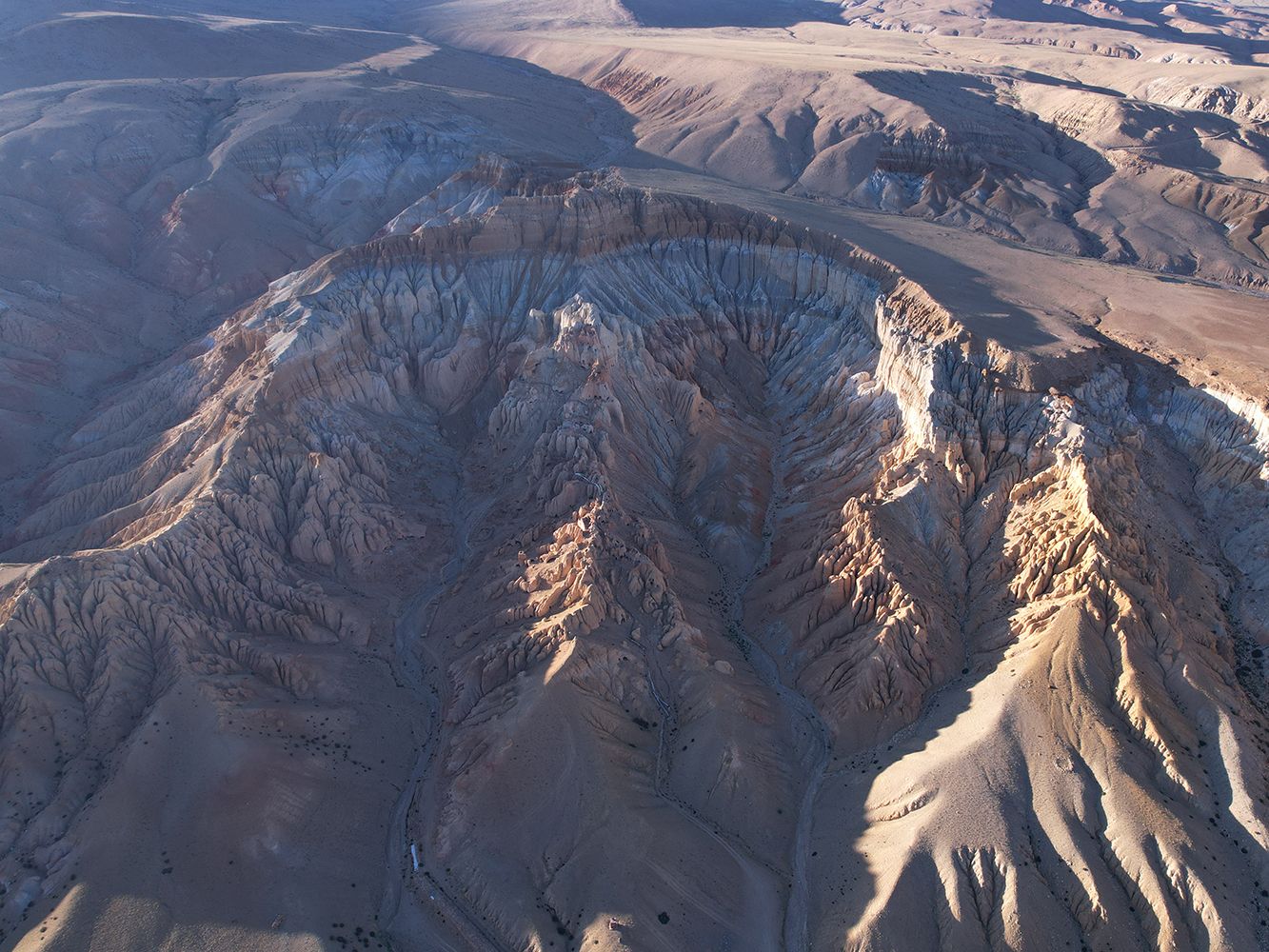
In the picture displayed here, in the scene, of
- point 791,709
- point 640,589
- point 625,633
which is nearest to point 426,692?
point 625,633

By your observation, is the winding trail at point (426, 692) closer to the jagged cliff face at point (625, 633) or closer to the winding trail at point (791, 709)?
the jagged cliff face at point (625, 633)

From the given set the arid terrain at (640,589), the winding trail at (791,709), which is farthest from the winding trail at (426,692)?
the winding trail at (791,709)

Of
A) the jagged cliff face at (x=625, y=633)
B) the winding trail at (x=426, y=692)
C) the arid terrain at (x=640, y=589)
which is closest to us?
the jagged cliff face at (x=625, y=633)

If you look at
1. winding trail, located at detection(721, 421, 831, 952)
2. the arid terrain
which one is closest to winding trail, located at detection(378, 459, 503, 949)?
the arid terrain

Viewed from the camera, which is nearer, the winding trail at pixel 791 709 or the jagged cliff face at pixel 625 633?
the jagged cliff face at pixel 625 633

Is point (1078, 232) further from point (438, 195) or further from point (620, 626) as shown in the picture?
point (620, 626)

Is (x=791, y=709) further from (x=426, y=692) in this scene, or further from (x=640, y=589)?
(x=426, y=692)

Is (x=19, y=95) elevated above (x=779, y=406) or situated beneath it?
elevated above

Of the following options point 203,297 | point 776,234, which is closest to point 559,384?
point 776,234
